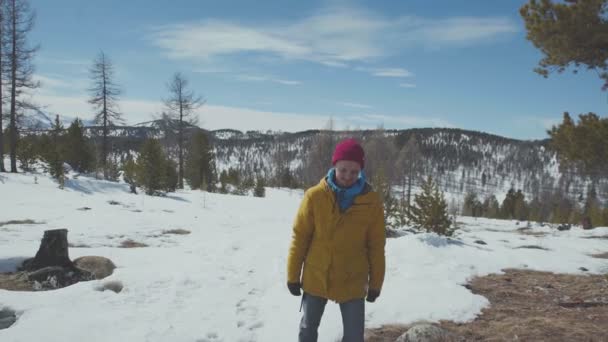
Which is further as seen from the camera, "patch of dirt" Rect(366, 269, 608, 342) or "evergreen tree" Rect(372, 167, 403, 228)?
"evergreen tree" Rect(372, 167, 403, 228)

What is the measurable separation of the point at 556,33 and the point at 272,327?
264 inches

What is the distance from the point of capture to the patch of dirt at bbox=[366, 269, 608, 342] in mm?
4461

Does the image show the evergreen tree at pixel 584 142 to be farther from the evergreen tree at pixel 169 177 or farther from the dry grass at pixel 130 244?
the evergreen tree at pixel 169 177

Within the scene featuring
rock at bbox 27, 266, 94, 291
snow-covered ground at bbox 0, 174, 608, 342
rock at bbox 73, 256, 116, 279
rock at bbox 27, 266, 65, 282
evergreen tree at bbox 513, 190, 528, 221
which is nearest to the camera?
snow-covered ground at bbox 0, 174, 608, 342

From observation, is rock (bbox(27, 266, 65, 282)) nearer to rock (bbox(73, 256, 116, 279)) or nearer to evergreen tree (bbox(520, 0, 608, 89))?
rock (bbox(73, 256, 116, 279))

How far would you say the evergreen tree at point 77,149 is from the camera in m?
28.6

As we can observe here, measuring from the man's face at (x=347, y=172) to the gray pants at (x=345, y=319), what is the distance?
0.99 m

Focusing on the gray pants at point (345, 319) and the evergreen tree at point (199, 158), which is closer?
the gray pants at point (345, 319)

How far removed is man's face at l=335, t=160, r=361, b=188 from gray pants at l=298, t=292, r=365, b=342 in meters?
0.99

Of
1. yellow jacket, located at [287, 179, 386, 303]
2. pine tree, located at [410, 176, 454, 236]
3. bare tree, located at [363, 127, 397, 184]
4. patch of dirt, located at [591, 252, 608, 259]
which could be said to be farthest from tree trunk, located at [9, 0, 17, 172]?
bare tree, located at [363, 127, 397, 184]

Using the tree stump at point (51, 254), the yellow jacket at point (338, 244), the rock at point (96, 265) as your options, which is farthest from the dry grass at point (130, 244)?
the yellow jacket at point (338, 244)

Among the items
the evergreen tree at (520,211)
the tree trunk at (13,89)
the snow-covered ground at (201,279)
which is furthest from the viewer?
the evergreen tree at (520,211)

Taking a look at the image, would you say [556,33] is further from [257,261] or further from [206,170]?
[206,170]

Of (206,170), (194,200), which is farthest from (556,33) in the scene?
(206,170)
